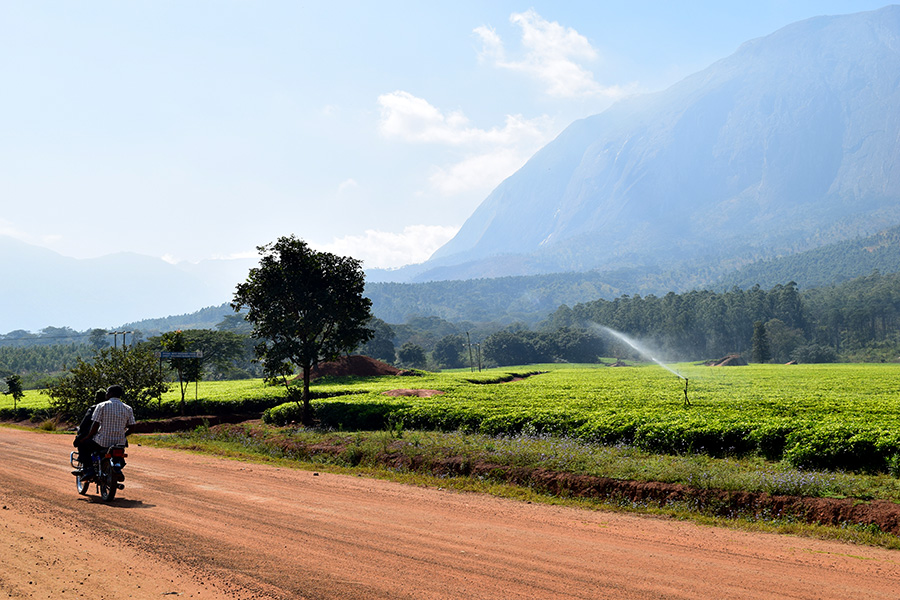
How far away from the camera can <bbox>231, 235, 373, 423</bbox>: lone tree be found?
28672 mm

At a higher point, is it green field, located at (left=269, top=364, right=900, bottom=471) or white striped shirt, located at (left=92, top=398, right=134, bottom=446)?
white striped shirt, located at (left=92, top=398, right=134, bottom=446)

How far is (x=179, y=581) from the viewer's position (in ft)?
25.3

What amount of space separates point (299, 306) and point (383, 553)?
21.6 m

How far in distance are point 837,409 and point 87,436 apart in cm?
2342

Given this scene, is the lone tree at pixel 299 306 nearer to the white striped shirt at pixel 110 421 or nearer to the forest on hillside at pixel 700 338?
the white striped shirt at pixel 110 421

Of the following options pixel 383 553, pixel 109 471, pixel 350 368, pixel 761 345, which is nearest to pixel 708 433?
pixel 383 553

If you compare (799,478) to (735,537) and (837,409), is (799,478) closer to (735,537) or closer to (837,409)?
(735,537)

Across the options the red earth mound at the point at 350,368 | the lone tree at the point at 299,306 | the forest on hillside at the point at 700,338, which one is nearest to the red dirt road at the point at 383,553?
the lone tree at the point at 299,306

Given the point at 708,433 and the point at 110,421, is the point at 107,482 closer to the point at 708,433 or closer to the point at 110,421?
the point at 110,421

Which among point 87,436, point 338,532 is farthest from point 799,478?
point 87,436

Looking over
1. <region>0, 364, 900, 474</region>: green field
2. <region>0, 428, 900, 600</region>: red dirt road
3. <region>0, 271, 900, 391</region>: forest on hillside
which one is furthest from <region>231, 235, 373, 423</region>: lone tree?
<region>0, 271, 900, 391</region>: forest on hillside

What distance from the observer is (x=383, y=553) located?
8898 millimetres

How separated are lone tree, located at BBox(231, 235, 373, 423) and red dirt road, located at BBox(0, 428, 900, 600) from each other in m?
15.3

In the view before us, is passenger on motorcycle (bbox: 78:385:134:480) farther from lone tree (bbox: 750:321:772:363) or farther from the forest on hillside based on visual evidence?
lone tree (bbox: 750:321:772:363)
